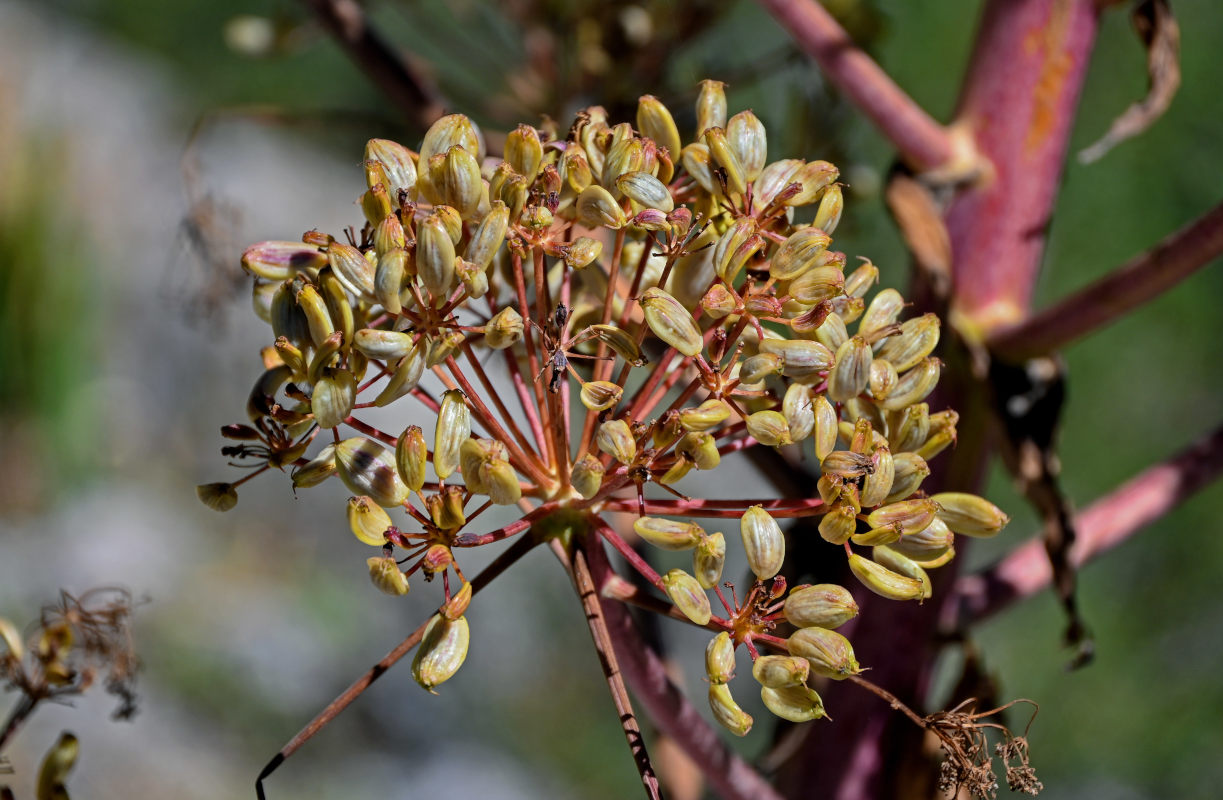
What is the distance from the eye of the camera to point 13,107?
255 centimetres

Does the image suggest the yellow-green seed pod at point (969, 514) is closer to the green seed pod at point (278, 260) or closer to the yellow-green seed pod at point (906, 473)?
the yellow-green seed pod at point (906, 473)

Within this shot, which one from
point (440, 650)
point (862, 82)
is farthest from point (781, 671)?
point (862, 82)

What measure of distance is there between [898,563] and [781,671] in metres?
0.06

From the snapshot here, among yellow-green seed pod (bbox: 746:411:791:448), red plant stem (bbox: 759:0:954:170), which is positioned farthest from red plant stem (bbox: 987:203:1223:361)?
yellow-green seed pod (bbox: 746:411:791:448)

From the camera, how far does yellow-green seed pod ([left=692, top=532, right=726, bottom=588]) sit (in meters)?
0.36

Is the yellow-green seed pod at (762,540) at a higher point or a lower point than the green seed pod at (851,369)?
lower

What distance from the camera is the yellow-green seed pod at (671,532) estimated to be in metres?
0.36

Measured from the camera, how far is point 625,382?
1.23ft

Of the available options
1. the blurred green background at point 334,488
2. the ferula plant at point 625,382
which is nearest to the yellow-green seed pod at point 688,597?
the ferula plant at point 625,382

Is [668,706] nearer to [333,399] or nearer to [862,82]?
[333,399]

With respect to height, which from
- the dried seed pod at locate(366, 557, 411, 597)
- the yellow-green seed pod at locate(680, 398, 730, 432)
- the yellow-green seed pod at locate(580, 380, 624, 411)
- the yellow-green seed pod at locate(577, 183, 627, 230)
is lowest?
the yellow-green seed pod at locate(680, 398, 730, 432)

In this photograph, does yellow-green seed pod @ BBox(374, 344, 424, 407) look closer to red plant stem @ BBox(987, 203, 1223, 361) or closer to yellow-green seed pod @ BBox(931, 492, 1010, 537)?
yellow-green seed pod @ BBox(931, 492, 1010, 537)

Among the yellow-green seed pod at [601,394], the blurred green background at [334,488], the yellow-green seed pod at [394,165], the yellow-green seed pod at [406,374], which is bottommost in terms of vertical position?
the blurred green background at [334,488]

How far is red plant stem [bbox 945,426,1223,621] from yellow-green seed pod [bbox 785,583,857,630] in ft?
0.92
